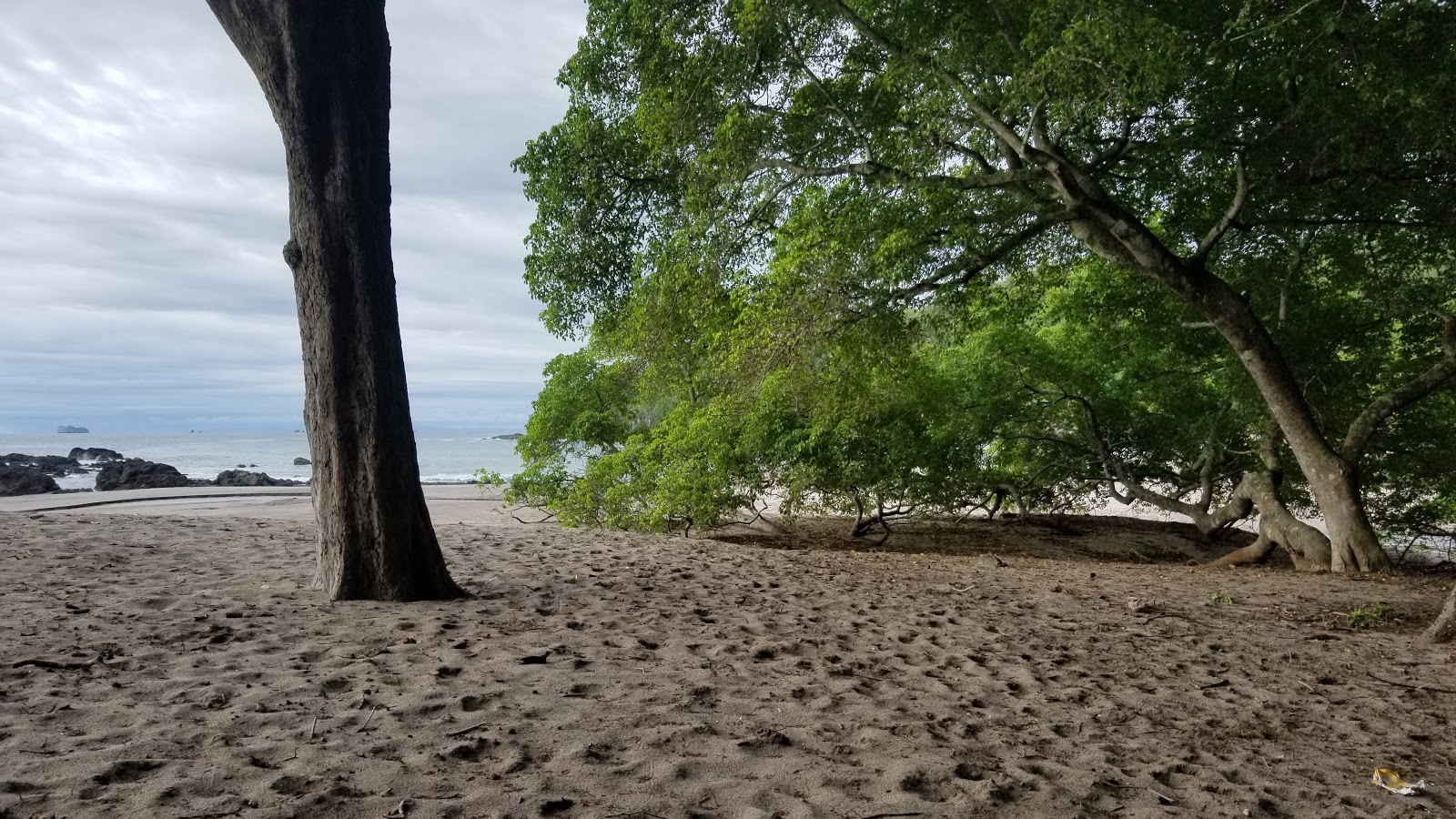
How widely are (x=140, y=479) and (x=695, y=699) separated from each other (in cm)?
2675

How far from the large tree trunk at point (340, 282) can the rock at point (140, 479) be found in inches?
854

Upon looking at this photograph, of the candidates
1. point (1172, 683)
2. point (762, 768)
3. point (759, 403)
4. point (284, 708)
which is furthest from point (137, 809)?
point (759, 403)

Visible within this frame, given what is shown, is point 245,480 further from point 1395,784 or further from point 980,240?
point 1395,784

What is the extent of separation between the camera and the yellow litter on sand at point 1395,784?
9.70 ft

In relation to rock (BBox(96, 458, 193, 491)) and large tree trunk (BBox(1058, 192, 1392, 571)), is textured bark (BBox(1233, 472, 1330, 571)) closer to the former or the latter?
large tree trunk (BBox(1058, 192, 1392, 571))

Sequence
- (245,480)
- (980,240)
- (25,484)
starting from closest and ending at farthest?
1. (980,240)
2. (25,484)
3. (245,480)

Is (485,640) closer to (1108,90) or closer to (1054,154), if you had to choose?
(1108,90)

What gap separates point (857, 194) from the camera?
10422mm

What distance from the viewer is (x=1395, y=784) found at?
3020 mm

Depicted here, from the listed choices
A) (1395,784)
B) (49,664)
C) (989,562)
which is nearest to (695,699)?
(1395,784)

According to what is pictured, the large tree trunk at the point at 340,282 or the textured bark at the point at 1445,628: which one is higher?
the large tree trunk at the point at 340,282

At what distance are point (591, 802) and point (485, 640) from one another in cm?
237

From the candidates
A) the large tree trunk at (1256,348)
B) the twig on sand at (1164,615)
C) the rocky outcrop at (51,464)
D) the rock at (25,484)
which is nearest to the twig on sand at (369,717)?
the twig on sand at (1164,615)

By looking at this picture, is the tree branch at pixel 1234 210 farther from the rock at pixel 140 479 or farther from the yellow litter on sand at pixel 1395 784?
the rock at pixel 140 479
